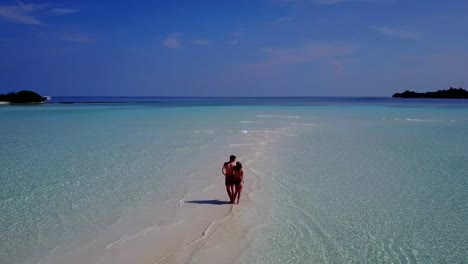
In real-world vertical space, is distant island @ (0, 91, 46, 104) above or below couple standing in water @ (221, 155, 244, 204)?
above

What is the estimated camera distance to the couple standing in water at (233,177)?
8742mm

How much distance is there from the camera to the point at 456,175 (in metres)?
12.2

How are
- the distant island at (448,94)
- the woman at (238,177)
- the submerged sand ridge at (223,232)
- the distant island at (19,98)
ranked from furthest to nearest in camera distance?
1. the distant island at (448,94)
2. the distant island at (19,98)
3. the woman at (238,177)
4. the submerged sand ridge at (223,232)

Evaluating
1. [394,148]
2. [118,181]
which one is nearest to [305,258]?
[118,181]

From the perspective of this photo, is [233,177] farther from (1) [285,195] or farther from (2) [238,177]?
(1) [285,195]

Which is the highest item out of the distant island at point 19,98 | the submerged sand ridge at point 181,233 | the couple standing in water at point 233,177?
the distant island at point 19,98

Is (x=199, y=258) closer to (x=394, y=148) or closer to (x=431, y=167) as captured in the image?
(x=431, y=167)

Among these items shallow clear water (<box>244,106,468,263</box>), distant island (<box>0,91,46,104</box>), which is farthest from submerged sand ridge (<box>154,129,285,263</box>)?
distant island (<box>0,91,46,104</box>)

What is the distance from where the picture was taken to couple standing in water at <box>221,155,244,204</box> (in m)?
8.74

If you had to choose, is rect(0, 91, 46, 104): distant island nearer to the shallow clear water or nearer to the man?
the shallow clear water

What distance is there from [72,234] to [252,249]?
129 inches

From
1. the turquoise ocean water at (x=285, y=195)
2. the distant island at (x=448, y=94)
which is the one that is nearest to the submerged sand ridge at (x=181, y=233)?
the turquoise ocean water at (x=285, y=195)

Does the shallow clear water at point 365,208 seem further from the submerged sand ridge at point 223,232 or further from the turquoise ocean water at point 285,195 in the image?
the submerged sand ridge at point 223,232

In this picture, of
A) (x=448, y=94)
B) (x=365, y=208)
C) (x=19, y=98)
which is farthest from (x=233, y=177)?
(x=448, y=94)
